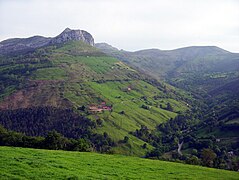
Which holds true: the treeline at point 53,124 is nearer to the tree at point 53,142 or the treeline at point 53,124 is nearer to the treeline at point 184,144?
the treeline at point 184,144


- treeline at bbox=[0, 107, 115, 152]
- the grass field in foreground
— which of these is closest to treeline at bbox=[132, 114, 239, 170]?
treeline at bbox=[0, 107, 115, 152]

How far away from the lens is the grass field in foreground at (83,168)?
48.6m

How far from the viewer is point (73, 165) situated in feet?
183

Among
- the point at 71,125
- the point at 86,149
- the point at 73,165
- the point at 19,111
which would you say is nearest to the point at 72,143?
the point at 86,149

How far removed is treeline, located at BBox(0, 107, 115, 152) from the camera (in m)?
161

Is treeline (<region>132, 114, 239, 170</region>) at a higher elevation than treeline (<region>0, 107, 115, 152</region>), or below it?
below

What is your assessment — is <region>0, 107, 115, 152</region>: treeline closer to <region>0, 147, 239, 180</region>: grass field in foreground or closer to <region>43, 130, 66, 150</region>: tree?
<region>43, 130, 66, 150</region>: tree

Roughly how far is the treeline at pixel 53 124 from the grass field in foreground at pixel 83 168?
8808 cm

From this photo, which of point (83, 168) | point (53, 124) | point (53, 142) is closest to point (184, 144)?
point (53, 124)

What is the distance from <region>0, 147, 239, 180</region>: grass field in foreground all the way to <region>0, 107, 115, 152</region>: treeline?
88.1 meters

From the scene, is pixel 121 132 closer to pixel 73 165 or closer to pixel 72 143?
pixel 72 143

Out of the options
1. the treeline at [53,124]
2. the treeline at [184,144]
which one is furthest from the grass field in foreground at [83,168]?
the treeline at [53,124]

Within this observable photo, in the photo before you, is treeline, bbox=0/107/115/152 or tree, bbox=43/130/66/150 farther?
treeline, bbox=0/107/115/152

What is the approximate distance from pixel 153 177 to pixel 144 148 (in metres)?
104
